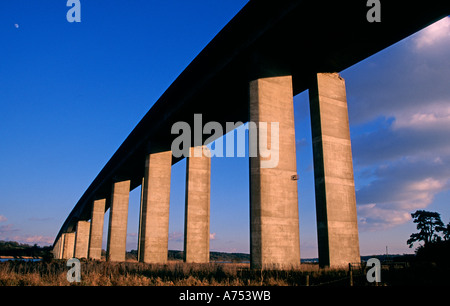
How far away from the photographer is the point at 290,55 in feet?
64.2

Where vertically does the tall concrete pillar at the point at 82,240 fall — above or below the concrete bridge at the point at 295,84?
below

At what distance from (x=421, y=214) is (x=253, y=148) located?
153 ft

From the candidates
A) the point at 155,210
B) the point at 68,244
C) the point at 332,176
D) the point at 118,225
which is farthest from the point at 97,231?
the point at 68,244

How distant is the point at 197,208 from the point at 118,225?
50.1 feet

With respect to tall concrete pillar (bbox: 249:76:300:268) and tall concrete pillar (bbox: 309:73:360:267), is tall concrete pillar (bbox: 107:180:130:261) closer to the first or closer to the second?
tall concrete pillar (bbox: 249:76:300:268)

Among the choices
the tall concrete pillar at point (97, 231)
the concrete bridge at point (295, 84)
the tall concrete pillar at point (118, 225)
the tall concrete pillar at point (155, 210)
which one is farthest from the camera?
the tall concrete pillar at point (97, 231)

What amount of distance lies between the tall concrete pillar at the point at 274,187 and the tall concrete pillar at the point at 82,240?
184ft

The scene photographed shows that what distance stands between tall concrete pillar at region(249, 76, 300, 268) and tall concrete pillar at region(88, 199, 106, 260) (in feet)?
130

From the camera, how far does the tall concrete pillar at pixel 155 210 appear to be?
3142 centimetres

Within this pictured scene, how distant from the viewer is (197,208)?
31.9m

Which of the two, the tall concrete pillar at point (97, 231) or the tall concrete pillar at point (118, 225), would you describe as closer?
the tall concrete pillar at point (118, 225)

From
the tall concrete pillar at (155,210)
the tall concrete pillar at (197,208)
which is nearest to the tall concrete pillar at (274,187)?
the tall concrete pillar at (197,208)

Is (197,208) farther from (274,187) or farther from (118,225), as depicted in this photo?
(274,187)

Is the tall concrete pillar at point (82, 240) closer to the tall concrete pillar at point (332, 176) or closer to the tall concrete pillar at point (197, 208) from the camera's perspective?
the tall concrete pillar at point (197, 208)
